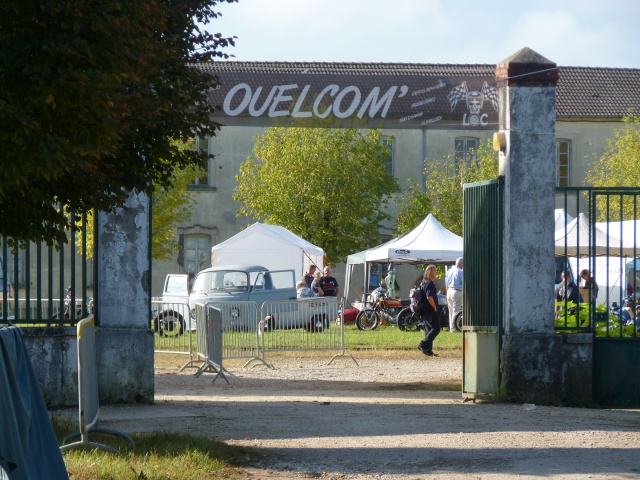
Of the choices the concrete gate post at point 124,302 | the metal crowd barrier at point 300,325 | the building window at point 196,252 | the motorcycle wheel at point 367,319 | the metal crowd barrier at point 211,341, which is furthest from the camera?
the building window at point 196,252

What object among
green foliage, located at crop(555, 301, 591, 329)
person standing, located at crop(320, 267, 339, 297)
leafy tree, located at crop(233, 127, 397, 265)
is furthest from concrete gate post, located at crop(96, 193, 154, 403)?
leafy tree, located at crop(233, 127, 397, 265)

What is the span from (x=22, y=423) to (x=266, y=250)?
29.1 metres

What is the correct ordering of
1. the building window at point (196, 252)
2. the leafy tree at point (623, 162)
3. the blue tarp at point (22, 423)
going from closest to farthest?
the blue tarp at point (22, 423)
the leafy tree at point (623, 162)
the building window at point (196, 252)

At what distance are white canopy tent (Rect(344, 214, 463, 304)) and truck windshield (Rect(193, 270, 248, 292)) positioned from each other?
5145mm

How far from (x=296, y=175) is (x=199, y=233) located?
251 inches

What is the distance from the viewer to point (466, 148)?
47875 millimetres

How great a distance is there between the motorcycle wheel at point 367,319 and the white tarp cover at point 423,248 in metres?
2.27

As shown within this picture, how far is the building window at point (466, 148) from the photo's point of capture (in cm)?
4691

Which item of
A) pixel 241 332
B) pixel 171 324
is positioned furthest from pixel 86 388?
pixel 171 324

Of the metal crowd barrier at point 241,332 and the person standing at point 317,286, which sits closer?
the metal crowd barrier at point 241,332

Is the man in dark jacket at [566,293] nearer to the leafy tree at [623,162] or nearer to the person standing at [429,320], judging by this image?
the person standing at [429,320]

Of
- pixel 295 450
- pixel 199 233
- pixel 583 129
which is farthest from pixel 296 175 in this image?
pixel 295 450

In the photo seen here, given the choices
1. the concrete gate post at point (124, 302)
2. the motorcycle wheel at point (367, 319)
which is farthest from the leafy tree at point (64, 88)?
the motorcycle wheel at point (367, 319)

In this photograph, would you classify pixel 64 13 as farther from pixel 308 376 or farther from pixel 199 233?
pixel 199 233
